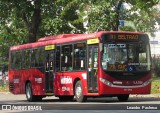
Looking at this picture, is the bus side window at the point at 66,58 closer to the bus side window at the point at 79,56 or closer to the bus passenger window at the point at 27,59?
the bus side window at the point at 79,56

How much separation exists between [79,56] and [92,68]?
117 cm

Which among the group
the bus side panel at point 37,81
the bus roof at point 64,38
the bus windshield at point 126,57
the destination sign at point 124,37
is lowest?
the bus side panel at point 37,81

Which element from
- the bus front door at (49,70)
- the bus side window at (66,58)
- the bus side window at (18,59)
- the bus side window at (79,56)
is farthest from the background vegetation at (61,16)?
the bus side window at (79,56)

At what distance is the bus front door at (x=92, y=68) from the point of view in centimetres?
2155

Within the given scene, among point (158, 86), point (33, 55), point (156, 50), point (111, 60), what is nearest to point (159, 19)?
point (156, 50)

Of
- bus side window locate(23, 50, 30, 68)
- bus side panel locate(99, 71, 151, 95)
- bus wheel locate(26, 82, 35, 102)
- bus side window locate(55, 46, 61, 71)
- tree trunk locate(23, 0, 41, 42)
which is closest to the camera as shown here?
Result: bus side panel locate(99, 71, 151, 95)

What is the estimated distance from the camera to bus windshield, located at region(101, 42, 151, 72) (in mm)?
21266

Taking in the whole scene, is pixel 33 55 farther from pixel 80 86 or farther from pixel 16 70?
pixel 80 86

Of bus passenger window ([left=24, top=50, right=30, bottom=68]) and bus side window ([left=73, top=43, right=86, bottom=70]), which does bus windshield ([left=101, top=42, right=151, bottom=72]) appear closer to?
bus side window ([left=73, top=43, right=86, bottom=70])

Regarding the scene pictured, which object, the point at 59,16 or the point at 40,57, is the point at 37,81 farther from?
the point at 59,16

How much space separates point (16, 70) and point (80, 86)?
7.02 metres

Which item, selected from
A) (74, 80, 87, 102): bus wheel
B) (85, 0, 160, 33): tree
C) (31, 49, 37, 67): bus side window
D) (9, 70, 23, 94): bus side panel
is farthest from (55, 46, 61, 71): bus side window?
(85, 0, 160, 33): tree

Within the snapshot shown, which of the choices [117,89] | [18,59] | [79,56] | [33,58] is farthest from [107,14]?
[117,89]

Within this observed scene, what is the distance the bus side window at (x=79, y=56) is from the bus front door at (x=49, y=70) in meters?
2.23
